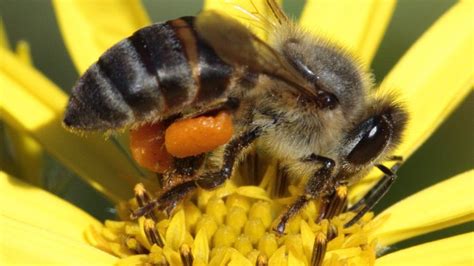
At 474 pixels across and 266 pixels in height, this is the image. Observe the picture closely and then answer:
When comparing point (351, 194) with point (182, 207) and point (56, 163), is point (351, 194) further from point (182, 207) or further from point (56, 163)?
point (56, 163)

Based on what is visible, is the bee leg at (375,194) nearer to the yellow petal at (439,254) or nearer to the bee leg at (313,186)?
the yellow petal at (439,254)

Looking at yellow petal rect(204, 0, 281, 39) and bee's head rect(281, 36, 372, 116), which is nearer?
bee's head rect(281, 36, 372, 116)

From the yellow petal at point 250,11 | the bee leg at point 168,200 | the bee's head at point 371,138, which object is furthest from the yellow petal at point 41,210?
the bee's head at point 371,138

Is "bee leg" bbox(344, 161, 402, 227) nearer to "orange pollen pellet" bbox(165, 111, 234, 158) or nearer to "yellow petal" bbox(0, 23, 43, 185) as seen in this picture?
"orange pollen pellet" bbox(165, 111, 234, 158)

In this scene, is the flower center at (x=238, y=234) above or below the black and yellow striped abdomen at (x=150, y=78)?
below

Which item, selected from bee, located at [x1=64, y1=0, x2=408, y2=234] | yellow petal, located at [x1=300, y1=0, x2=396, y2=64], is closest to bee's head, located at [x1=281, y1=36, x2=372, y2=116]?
bee, located at [x1=64, y1=0, x2=408, y2=234]
